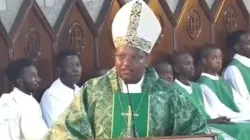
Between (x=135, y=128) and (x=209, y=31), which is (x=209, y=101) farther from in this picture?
(x=135, y=128)

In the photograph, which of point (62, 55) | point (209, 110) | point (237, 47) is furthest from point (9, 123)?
point (237, 47)

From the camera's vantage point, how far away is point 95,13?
6.43 m

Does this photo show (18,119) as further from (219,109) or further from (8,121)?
(219,109)

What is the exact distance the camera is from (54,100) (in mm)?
5621

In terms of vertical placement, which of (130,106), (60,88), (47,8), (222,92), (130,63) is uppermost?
(47,8)

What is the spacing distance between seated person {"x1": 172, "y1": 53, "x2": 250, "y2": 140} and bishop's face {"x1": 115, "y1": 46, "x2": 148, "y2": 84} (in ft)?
9.54

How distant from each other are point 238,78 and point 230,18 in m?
0.96

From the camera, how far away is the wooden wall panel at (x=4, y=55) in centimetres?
553

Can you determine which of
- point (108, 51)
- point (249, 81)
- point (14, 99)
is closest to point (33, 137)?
point (14, 99)

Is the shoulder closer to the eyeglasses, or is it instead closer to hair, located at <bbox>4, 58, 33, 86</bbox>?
hair, located at <bbox>4, 58, 33, 86</bbox>

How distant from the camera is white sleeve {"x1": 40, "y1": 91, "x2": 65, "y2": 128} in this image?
5.55 metres

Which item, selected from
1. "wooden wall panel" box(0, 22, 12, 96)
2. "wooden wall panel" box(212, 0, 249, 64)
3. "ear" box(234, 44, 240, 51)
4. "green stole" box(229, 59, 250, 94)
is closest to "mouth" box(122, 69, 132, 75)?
"wooden wall panel" box(0, 22, 12, 96)

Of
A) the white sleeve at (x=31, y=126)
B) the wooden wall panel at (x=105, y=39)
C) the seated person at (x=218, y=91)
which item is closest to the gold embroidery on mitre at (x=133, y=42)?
the white sleeve at (x=31, y=126)

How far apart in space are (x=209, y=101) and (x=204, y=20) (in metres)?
1.17
